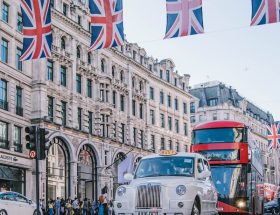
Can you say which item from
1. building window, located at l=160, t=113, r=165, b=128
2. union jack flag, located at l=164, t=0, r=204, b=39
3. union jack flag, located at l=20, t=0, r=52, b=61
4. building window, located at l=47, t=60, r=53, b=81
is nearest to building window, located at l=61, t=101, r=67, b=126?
building window, located at l=47, t=60, r=53, b=81

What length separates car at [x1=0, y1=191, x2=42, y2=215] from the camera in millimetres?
22125

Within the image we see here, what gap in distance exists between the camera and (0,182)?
37.8m

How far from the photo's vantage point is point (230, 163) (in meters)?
24.2

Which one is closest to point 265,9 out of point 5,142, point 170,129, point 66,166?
point 5,142

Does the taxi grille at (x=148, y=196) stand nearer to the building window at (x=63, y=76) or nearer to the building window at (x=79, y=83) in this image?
the building window at (x=63, y=76)

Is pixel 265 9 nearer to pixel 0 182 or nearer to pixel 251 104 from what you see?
pixel 0 182

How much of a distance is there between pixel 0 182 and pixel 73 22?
52.1ft

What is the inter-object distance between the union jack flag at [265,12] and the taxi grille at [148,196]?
301 inches

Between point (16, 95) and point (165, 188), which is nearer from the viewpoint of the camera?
point (165, 188)

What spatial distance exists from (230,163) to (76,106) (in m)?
24.6

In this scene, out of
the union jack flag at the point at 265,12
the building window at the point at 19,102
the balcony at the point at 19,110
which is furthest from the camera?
the building window at the point at 19,102

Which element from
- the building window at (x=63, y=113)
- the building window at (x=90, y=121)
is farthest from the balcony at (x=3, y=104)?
the building window at (x=90, y=121)

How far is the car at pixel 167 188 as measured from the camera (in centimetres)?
1413

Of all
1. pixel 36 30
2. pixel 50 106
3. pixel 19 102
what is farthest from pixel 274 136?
pixel 36 30
